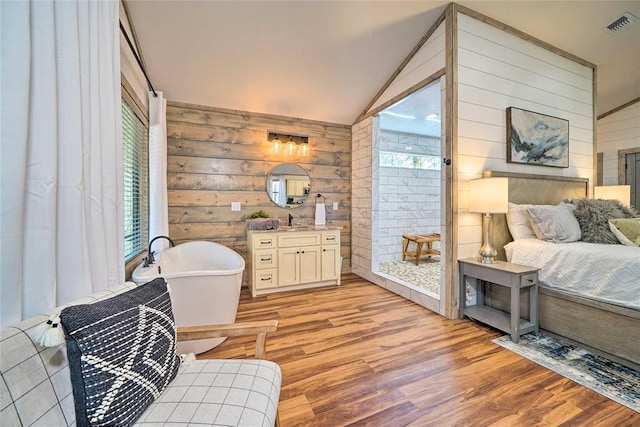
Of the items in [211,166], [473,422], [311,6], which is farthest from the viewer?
[211,166]

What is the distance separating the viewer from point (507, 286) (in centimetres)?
214

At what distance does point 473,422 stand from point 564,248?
1.72 m

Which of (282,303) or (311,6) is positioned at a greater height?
(311,6)

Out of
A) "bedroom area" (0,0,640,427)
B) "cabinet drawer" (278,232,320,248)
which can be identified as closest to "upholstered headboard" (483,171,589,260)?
"bedroom area" (0,0,640,427)

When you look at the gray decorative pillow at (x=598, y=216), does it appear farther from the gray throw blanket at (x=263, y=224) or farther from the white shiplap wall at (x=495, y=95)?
the gray throw blanket at (x=263, y=224)

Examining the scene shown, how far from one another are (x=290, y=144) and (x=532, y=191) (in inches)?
121

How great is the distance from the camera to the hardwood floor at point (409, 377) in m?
1.35

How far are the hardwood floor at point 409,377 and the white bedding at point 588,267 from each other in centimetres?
71

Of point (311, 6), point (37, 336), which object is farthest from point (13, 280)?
point (311, 6)

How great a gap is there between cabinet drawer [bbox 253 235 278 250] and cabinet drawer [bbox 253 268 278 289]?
1.02 feet

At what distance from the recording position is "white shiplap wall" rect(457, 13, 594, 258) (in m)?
2.49

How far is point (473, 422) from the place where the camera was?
1308 millimetres

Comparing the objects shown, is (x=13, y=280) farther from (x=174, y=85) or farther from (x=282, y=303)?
(x=174, y=85)

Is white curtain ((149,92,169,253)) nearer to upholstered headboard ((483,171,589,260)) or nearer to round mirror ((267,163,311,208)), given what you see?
round mirror ((267,163,311,208))
